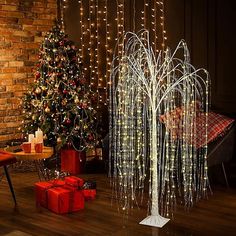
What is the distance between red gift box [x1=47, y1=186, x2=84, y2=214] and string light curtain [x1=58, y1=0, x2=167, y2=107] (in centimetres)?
255

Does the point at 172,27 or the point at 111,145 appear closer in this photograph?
the point at 111,145

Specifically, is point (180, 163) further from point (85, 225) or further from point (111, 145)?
point (85, 225)

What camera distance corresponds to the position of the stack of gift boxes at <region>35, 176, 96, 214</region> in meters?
4.60

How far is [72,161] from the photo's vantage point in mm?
6297

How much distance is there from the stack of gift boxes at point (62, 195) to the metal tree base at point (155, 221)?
2.26 feet

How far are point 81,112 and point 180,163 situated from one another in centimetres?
146

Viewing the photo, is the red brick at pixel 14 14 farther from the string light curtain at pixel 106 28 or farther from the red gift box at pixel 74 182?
the red gift box at pixel 74 182

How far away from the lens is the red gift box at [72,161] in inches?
248

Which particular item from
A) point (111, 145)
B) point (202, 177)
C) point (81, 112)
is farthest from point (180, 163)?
point (81, 112)

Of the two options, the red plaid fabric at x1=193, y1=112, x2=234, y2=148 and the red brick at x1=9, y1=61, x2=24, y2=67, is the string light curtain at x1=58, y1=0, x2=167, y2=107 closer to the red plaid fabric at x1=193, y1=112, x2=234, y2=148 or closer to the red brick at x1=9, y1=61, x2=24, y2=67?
the red brick at x1=9, y1=61, x2=24, y2=67

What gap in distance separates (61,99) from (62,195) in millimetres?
1980

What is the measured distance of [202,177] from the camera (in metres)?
5.48

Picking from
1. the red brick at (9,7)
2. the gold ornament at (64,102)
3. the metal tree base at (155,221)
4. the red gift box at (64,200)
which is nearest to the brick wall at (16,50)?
the red brick at (9,7)

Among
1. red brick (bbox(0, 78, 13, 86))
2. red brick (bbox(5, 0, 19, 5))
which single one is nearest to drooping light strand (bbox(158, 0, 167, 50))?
red brick (bbox(5, 0, 19, 5))
